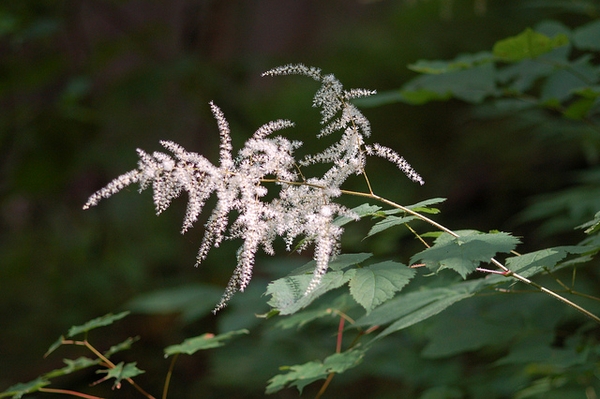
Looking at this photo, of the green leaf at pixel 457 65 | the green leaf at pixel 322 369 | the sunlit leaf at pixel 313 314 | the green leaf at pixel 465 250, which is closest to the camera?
the green leaf at pixel 465 250

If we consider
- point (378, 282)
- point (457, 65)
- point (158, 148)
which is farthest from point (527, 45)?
point (158, 148)

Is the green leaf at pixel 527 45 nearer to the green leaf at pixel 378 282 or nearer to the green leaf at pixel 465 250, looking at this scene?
the green leaf at pixel 465 250

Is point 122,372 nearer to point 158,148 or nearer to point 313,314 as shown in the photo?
point 313,314

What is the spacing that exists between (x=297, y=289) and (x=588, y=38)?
1886mm

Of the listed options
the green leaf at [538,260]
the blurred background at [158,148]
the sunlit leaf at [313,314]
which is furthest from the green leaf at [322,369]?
the blurred background at [158,148]

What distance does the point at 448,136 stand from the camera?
6.69 metres

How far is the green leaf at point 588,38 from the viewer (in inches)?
90.2

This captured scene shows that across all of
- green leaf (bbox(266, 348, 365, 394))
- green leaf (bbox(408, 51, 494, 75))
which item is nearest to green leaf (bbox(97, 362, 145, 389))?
green leaf (bbox(266, 348, 365, 394))

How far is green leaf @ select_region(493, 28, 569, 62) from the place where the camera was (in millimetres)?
1995

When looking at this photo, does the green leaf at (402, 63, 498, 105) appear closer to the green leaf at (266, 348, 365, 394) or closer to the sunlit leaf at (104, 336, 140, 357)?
the green leaf at (266, 348, 365, 394)

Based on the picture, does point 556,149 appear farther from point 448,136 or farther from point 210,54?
point 210,54

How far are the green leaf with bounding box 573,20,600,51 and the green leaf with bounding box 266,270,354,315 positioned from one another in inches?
67.5

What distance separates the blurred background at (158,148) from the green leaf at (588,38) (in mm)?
2380

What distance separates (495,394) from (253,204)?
6.20ft
